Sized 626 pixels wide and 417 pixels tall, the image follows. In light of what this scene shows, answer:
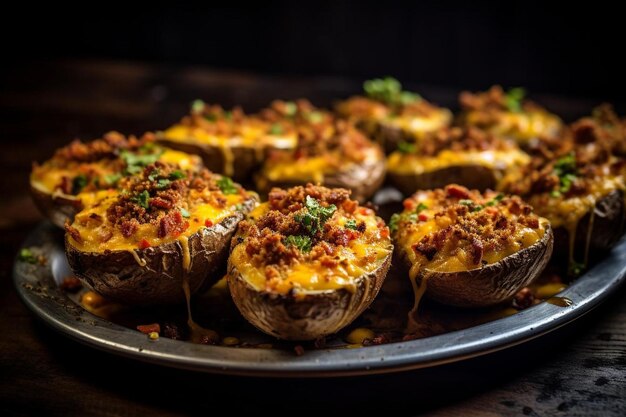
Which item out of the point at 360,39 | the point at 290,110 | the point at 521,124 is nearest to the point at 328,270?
the point at 290,110

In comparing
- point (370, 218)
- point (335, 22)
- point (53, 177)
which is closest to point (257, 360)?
point (370, 218)

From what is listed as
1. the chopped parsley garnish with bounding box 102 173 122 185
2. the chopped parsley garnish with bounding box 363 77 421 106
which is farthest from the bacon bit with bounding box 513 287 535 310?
the chopped parsley garnish with bounding box 363 77 421 106

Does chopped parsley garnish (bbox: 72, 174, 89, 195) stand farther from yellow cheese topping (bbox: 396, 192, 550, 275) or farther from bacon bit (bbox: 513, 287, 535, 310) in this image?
bacon bit (bbox: 513, 287, 535, 310)

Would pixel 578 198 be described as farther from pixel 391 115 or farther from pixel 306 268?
pixel 391 115

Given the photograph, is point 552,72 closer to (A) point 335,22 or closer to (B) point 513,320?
(A) point 335,22

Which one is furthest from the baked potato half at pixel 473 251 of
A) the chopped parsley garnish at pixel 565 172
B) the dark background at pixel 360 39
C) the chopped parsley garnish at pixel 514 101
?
the dark background at pixel 360 39

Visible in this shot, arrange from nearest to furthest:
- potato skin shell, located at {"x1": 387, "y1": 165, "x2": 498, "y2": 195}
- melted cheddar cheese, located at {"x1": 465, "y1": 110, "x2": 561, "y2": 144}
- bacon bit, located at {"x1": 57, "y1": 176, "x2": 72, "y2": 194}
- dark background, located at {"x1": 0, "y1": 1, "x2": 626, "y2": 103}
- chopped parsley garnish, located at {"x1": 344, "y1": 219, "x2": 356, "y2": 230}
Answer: chopped parsley garnish, located at {"x1": 344, "y1": 219, "x2": 356, "y2": 230} → bacon bit, located at {"x1": 57, "y1": 176, "x2": 72, "y2": 194} → potato skin shell, located at {"x1": 387, "y1": 165, "x2": 498, "y2": 195} → melted cheddar cheese, located at {"x1": 465, "y1": 110, "x2": 561, "y2": 144} → dark background, located at {"x1": 0, "y1": 1, "x2": 626, "y2": 103}
